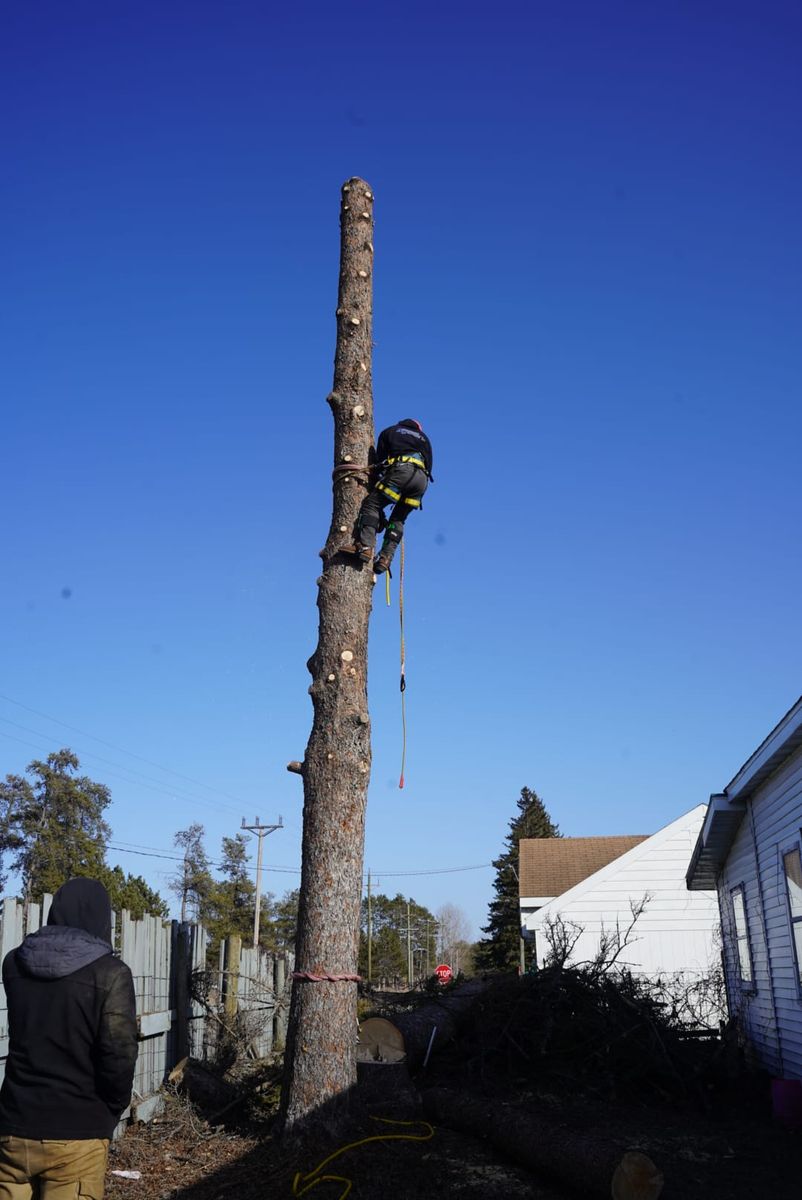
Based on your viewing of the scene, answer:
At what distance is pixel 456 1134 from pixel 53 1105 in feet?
14.3

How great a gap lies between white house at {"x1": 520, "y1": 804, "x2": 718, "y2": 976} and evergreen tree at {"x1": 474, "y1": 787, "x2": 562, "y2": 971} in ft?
27.5

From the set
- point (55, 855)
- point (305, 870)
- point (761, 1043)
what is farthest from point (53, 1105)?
point (55, 855)

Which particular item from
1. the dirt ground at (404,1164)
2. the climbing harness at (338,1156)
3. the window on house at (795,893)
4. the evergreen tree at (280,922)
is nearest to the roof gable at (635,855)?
the window on house at (795,893)

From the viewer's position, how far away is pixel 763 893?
1205cm

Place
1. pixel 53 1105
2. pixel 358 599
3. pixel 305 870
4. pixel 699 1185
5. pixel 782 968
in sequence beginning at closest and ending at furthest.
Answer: pixel 53 1105
pixel 699 1185
pixel 305 870
pixel 358 599
pixel 782 968

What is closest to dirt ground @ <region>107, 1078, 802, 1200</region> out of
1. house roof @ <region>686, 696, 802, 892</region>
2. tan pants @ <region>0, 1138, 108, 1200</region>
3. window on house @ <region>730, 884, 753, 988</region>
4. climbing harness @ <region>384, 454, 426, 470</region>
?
tan pants @ <region>0, 1138, 108, 1200</region>

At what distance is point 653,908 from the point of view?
22328mm

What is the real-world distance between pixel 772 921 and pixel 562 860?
20.2m

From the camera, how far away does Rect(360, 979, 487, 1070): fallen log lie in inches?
345

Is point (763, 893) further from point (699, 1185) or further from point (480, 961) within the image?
point (480, 961)

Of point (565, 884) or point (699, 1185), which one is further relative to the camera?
point (565, 884)

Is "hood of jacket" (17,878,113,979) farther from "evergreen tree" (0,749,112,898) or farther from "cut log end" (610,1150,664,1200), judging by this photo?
"evergreen tree" (0,749,112,898)

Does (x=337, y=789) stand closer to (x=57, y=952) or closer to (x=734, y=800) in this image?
(x=57, y=952)

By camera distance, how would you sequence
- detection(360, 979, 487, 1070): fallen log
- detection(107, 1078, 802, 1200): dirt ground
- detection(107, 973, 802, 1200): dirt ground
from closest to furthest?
detection(107, 1078, 802, 1200): dirt ground, detection(107, 973, 802, 1200): dirt ground, detection(360, 979, 487, 1070): fallen log
